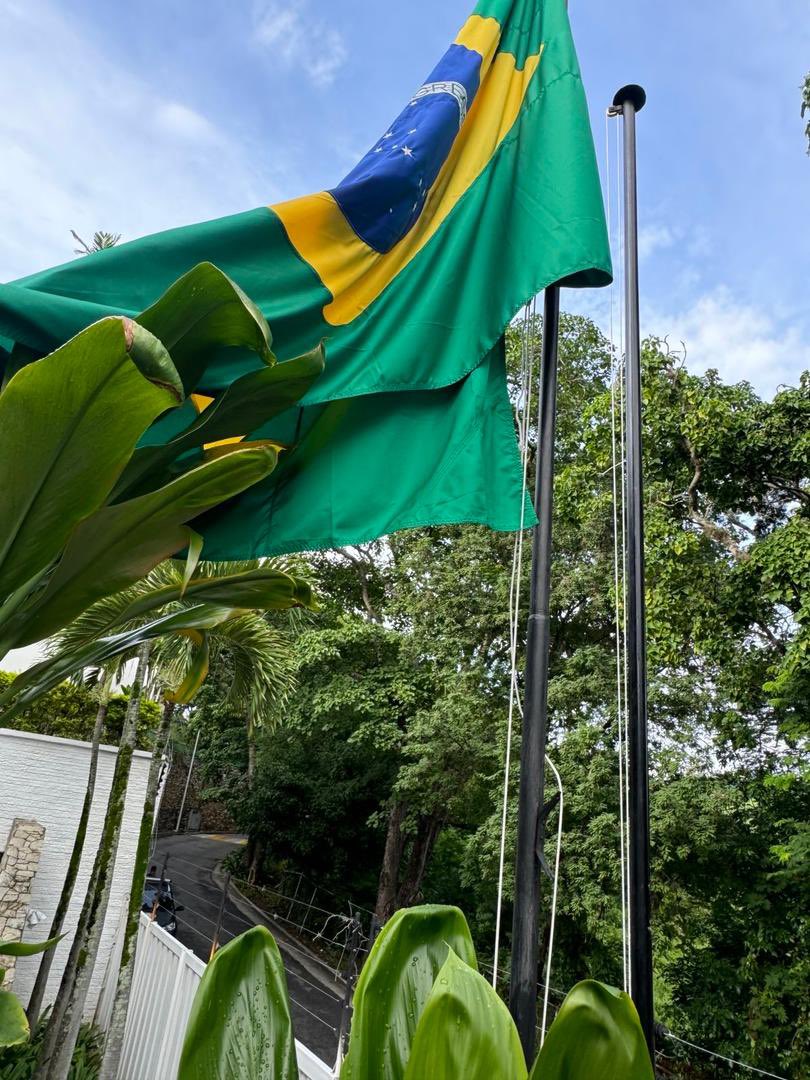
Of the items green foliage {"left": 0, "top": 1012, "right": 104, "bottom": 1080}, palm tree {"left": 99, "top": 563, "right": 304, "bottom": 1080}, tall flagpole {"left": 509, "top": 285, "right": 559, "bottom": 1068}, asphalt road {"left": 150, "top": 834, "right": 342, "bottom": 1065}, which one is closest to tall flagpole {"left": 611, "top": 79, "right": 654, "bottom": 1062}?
tall flagpole {"left": 509, "top": 285, "right": 559, "bottom": 1068}

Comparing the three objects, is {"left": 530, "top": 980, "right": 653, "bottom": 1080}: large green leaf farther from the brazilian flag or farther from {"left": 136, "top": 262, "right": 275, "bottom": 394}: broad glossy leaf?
the brazilian flag

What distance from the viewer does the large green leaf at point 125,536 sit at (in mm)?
1202

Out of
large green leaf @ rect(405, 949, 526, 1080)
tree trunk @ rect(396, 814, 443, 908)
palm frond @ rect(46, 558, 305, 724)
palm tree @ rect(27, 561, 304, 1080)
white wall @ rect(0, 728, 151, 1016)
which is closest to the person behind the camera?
large green leaf @ rect(405, 949, 526, 1080)

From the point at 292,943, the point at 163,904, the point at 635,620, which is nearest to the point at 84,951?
the point at 635,620

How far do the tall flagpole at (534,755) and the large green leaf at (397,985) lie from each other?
84 centimetres

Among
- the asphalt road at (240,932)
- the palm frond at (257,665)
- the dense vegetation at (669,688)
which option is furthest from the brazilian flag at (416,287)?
the asphalt road at (240,932)

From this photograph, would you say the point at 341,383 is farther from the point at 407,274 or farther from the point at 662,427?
the point at 662,427

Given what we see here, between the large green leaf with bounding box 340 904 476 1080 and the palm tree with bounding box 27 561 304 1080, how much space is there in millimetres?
3789

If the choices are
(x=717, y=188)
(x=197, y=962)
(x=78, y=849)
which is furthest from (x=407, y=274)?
(x=717, y=188)

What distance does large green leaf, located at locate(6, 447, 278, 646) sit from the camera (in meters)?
1.20

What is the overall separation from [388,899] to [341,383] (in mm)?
13178

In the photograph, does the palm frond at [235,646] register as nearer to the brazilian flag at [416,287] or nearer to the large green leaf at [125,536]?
the brazilian flag at [416,287]

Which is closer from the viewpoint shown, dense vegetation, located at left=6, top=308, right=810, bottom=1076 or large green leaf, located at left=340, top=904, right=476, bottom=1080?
large green leaf, located at left=340, top=904, right=476, bottom=1080

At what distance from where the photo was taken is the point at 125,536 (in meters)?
1.24
